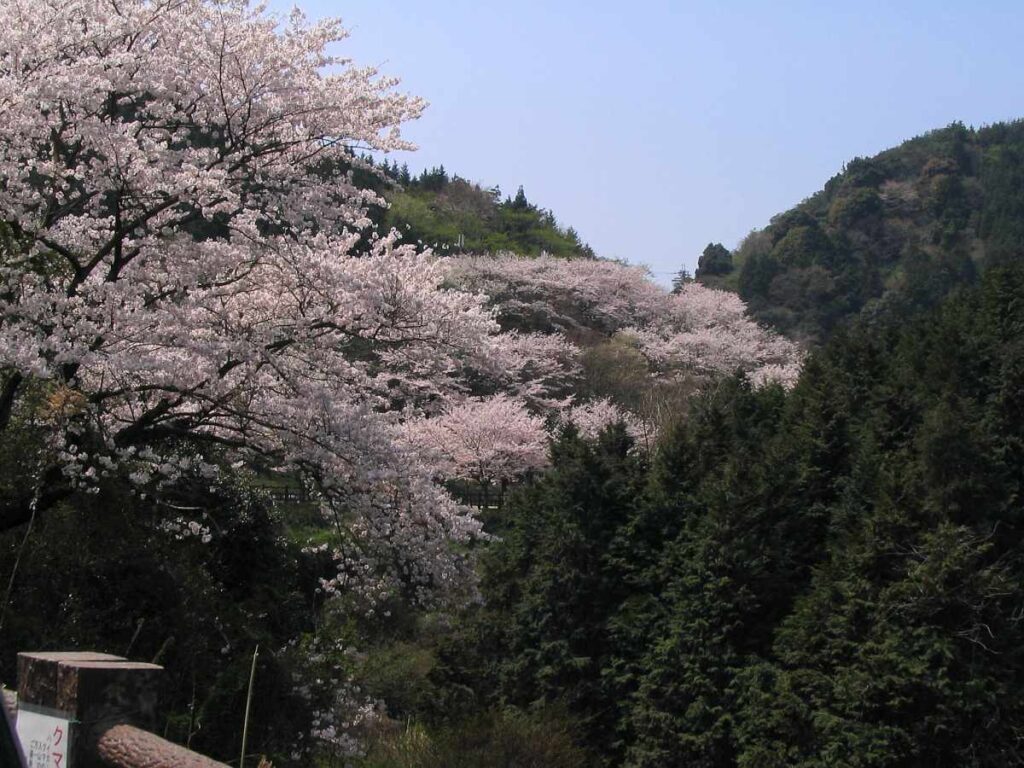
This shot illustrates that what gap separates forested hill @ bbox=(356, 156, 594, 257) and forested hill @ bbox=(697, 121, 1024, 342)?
9299mm

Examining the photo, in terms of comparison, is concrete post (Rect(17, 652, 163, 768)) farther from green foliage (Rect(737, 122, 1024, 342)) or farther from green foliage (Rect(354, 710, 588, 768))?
green foliage (Rect(737, 122, 1024, 342))

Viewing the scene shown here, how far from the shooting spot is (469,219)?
46.1 meters

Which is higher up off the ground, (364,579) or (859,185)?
(859,185)

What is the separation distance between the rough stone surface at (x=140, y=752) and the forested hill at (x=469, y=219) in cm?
3571

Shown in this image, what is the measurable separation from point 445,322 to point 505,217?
137 ft

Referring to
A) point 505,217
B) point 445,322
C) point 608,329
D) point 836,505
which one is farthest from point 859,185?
point 445,322

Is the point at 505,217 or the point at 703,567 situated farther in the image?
the point at 505,217

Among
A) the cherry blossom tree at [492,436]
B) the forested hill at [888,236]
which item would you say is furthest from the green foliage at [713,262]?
the cherry blossom tree at [492,436]

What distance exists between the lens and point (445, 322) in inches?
340

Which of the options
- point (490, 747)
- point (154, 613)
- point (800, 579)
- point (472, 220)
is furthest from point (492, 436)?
point (472, 220)

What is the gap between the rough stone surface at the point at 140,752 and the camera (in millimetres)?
2518

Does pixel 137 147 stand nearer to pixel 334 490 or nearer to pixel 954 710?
pixel 334 490

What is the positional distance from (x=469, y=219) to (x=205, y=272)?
38521 mm

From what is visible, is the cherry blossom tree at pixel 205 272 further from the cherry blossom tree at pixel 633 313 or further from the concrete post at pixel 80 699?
the cherry blossom tree at pixel 633 313
